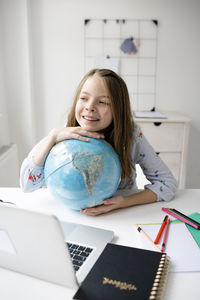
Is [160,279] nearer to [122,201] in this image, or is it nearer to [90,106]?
[122,201]

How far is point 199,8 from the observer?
2607 millimetres

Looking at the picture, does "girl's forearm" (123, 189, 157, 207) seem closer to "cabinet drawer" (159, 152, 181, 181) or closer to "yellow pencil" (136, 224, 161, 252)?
"yellow pencil" (136, 224, 161, 252)

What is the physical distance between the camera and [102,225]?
86cm

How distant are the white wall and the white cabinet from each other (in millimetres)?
494

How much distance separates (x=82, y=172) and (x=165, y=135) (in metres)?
1.73

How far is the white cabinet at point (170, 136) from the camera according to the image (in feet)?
7.80

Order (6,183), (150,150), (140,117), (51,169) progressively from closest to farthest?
(51,169), (150,150), (6,183), (140,117)

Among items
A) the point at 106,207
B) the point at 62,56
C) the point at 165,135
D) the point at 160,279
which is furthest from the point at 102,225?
the point at 62,56

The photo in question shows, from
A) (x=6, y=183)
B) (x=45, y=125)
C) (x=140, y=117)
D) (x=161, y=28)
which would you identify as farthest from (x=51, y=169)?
(x=161, y=28)

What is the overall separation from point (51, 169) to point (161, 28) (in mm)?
2311

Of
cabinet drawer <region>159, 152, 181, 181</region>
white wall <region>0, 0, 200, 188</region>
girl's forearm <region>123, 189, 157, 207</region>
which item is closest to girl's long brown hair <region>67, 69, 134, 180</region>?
girl's forearm <region>123, 189, 157, 207</region>

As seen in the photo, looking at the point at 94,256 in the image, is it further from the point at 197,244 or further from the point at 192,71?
the point at 192,71

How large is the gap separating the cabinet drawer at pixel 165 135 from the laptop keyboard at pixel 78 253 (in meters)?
1.79

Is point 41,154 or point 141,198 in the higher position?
point 41,154
